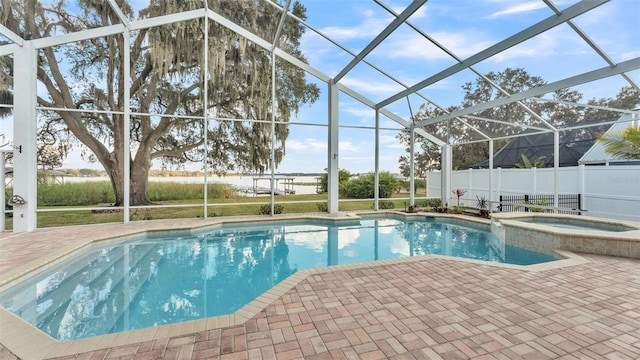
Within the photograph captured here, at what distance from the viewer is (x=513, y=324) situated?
2459mm

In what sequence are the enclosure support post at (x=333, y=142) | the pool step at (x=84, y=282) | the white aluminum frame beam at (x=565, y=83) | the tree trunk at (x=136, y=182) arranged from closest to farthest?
1. the pool step at (x=84, y=282)
2. the white aluminum frame beam at (x=565, y=83)
3. the tree trunk at (x=136, y=182)
4. the enclosure support post at (x=333, y=142)

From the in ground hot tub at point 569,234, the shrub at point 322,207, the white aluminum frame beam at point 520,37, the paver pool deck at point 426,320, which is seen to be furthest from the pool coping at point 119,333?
the shrub at point 322,207

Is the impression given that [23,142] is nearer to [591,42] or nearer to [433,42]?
[433,42]

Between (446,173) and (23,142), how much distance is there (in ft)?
40.6

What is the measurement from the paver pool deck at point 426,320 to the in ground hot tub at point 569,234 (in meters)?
0.68

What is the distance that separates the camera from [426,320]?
2.53 m

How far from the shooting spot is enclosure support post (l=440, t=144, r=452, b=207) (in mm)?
10844

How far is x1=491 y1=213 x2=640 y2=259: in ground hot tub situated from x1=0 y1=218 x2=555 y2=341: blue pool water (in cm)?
25

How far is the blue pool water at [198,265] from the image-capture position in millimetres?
3172

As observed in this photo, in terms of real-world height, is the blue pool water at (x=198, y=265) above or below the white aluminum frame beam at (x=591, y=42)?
below

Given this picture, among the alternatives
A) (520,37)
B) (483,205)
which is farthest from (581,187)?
(520,37)

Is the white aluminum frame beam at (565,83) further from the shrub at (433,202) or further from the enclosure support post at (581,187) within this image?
the shrub at (433,202)

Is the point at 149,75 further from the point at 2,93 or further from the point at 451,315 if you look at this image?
the point at 451,315

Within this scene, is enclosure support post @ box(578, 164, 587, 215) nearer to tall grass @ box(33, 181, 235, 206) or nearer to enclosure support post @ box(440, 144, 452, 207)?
enclosure support post @ box(440, 144, 452, 207)
